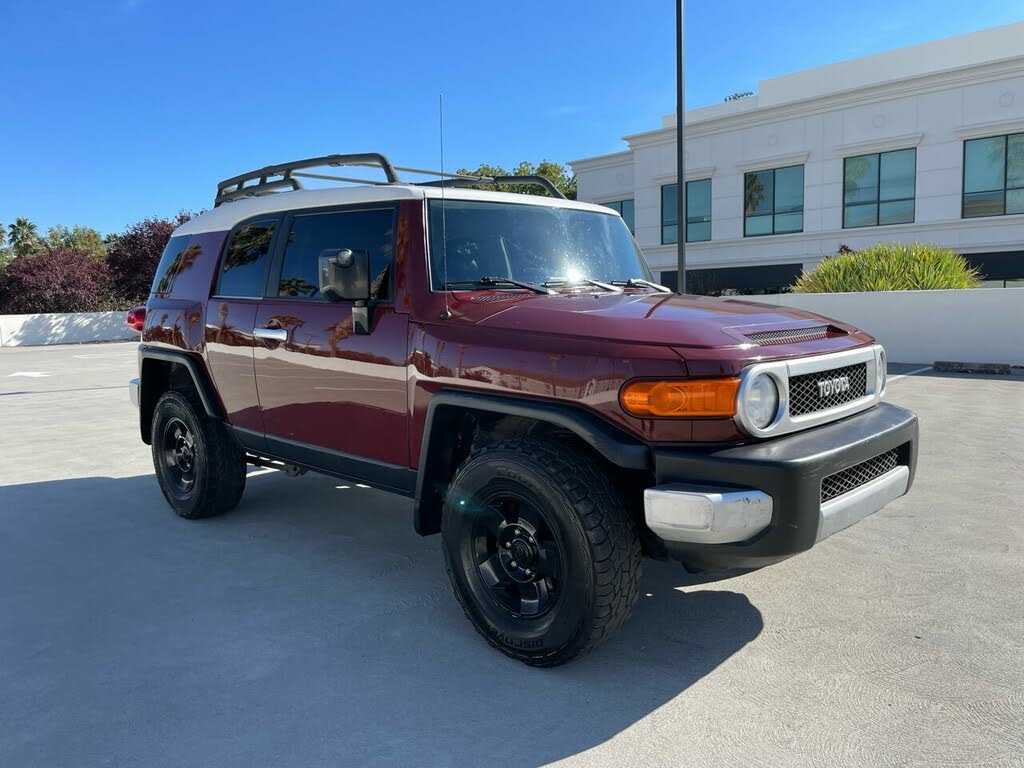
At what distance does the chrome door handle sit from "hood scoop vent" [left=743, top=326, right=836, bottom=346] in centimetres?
247

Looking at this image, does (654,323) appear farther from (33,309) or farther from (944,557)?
(33,309)

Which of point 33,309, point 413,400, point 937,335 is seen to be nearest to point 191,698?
point 413,400

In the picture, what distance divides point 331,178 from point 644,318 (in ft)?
8.33

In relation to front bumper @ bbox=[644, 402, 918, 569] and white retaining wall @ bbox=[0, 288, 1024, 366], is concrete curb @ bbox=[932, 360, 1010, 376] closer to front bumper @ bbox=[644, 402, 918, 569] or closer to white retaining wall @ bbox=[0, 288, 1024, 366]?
white retaining wall @ bbox=[0, 288, 1024, 366]

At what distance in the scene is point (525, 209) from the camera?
411cm

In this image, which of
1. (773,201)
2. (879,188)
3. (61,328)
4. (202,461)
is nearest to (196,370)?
(202,461)

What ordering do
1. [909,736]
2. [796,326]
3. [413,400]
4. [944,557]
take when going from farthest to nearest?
[944,557], [413,400], [796,326], [909,736]

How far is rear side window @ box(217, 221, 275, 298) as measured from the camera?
459 cm

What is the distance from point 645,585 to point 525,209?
2050mm

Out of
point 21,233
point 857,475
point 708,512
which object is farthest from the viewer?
point 21,233

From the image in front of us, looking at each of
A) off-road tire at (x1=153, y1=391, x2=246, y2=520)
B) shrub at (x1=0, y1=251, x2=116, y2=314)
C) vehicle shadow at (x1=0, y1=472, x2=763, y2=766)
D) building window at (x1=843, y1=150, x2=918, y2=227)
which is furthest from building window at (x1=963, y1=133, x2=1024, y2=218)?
Result: shrub at (x1=0, y1=251, x2=116, y2=314)

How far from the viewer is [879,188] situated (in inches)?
1009

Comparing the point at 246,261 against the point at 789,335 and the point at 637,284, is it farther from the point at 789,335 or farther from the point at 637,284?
the point at 789,335

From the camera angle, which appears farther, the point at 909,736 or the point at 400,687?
the point at 400,687
